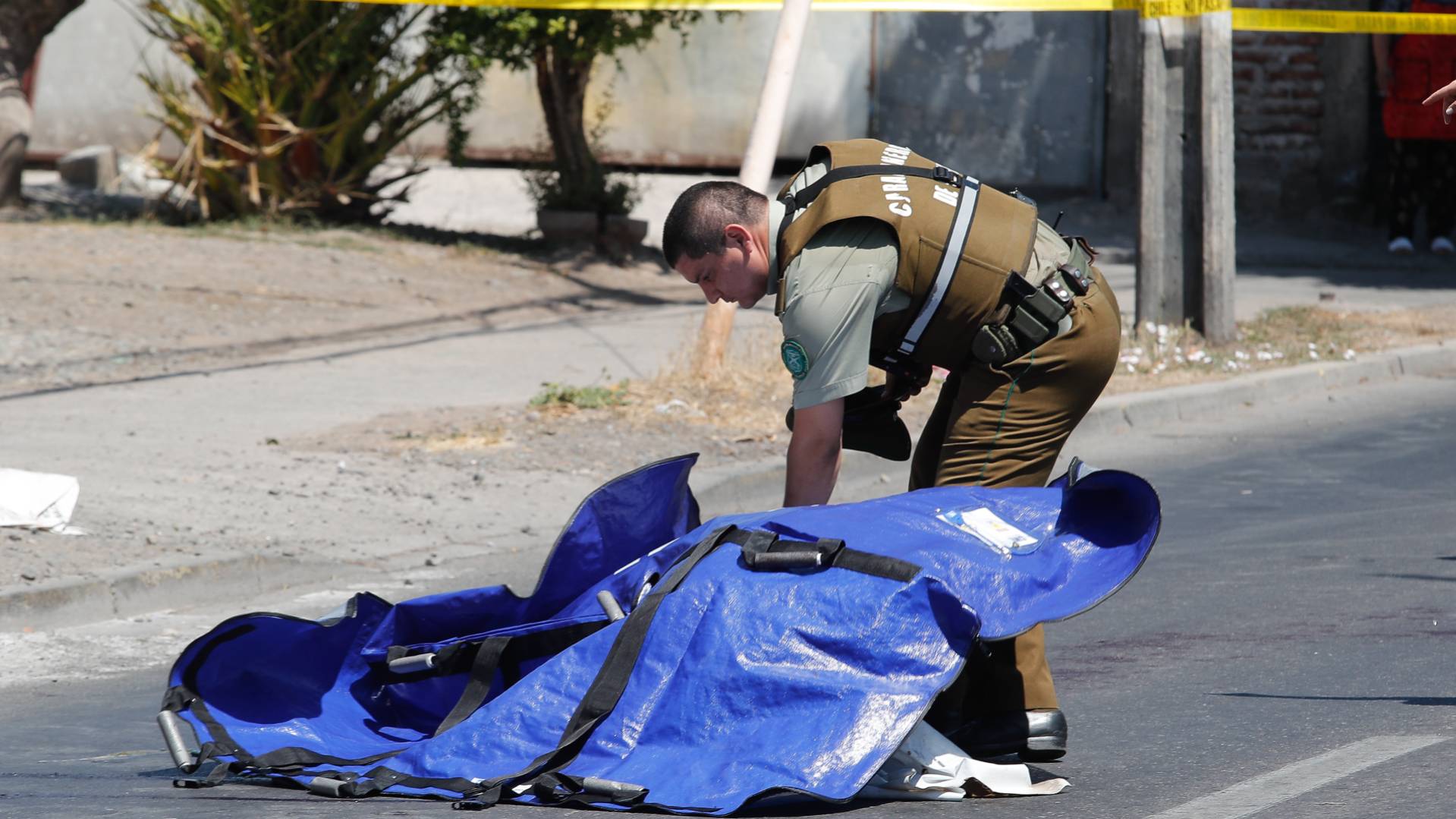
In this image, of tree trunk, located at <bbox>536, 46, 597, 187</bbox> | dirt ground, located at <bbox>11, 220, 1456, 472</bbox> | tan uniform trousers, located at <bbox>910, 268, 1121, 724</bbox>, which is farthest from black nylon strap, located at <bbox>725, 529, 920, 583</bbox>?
tree trunk, located at <bbox>536, 46, 597, 187</bbox>

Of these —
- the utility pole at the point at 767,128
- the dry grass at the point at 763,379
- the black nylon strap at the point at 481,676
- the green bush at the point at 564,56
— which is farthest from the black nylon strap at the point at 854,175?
the green bush at the point at 564,56

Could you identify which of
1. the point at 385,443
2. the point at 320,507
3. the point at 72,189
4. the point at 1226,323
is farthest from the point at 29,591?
the point at 72,189

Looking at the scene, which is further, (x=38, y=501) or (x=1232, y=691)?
(x=38, y=501)

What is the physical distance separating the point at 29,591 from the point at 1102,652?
3.45m

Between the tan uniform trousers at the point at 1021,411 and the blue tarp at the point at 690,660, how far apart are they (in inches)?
4.5

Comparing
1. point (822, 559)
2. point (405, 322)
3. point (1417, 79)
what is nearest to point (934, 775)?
point (822, 559)

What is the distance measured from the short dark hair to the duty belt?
1.93ft

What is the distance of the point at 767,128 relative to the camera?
8.75 meters

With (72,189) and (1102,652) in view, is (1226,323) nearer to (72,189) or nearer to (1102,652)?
(1102,652)

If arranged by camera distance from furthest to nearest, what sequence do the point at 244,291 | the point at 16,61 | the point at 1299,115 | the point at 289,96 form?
the point at 1299,115 → the point at 16,61 → the point at 289,96 → the point at 244,291

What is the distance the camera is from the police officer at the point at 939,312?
3834 millimetres

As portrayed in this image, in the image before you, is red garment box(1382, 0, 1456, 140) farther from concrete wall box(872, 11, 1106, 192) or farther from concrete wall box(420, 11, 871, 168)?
concrete wall box(420, 11, 871, 168)

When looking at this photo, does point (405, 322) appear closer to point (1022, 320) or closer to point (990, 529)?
point (1022, 320)

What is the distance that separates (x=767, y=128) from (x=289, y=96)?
601 cm
